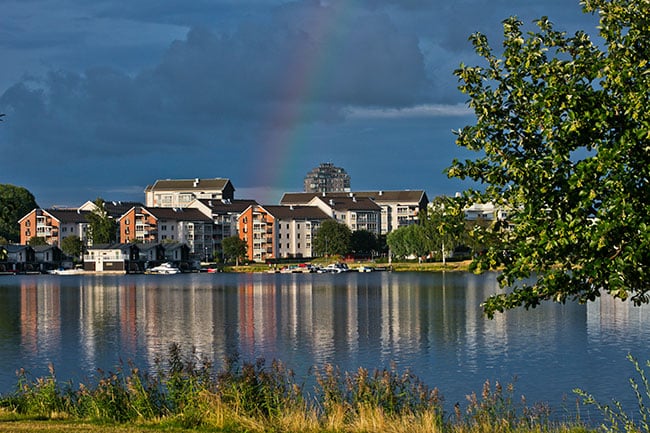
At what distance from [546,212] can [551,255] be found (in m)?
0.52

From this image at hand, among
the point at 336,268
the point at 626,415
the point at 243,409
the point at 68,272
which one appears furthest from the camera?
the point at 68,272

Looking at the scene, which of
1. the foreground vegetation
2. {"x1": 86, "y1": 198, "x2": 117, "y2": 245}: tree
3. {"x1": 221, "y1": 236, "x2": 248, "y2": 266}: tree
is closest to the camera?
the foreground vegetation

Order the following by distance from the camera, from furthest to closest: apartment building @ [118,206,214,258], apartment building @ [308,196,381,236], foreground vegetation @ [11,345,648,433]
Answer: apartment building @ [308,196,381,236], apartment building @ [118,206,214,258], foreground vegetation @ [11,345,648,433]

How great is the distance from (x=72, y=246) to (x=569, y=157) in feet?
576

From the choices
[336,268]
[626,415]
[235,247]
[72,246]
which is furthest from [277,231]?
[626,415]

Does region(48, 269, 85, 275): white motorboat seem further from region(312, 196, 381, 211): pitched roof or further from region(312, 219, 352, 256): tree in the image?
region(312, 196, 381, 211): pitched roof

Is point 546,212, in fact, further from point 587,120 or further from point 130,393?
point 130,393

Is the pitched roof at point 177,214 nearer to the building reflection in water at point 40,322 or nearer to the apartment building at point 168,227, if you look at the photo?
the apartment building at point 168,227

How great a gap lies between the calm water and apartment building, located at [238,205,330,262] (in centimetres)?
9627

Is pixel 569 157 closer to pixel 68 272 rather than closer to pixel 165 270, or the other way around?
pixel 165 270

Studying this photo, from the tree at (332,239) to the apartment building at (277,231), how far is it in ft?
47.7

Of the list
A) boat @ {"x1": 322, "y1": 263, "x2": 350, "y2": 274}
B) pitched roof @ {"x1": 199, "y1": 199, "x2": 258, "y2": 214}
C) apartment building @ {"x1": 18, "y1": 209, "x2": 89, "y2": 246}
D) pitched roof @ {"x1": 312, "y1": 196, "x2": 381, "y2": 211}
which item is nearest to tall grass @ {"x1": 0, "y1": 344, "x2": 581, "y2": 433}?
boat @ {"x1": 322, "y1": 263, "x2": 350, "y2": 274}

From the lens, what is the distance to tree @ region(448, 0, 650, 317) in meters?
9.81

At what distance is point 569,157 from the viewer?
1044cm
